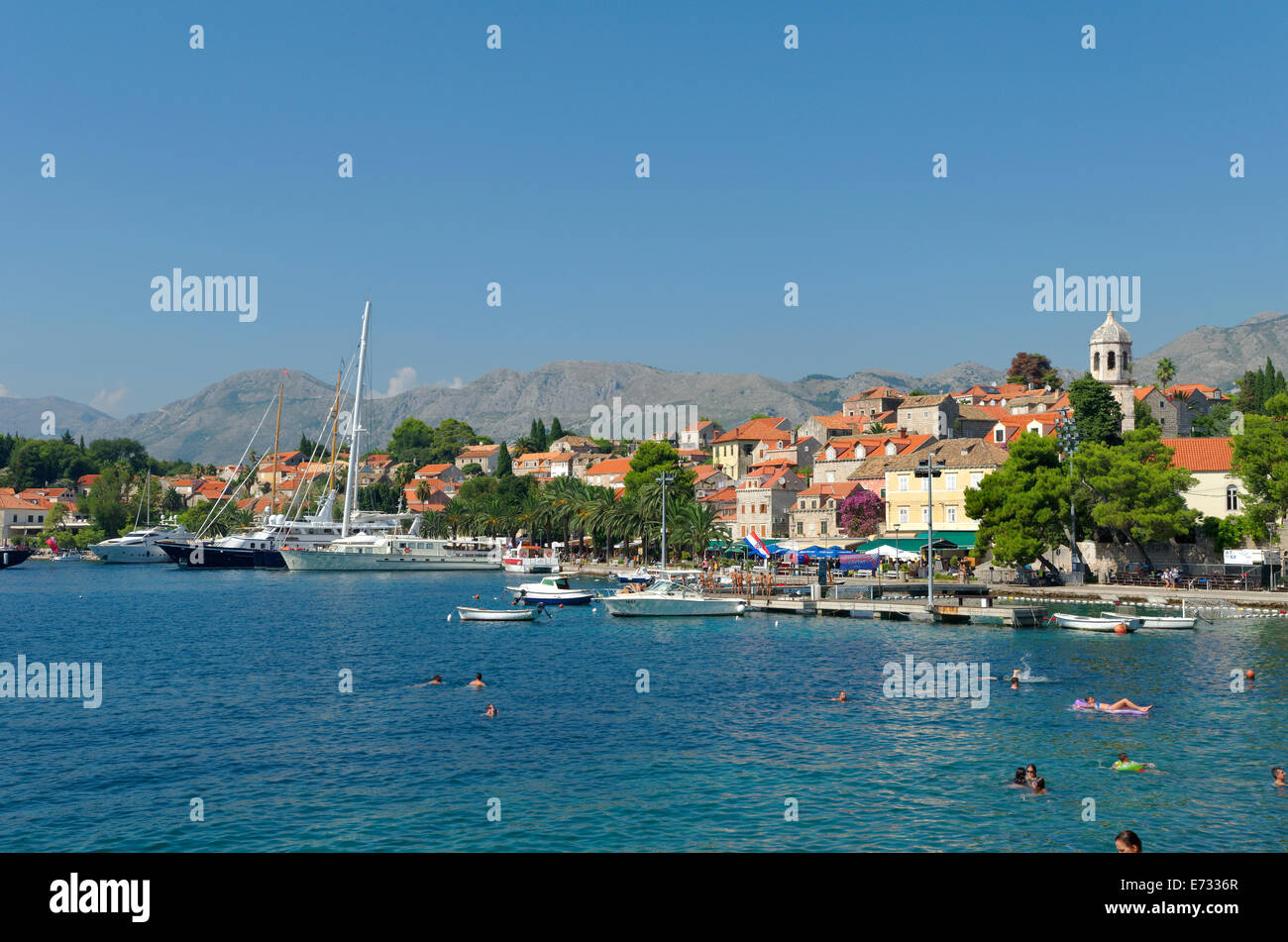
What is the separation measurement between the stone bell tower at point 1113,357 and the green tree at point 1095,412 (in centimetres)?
1877

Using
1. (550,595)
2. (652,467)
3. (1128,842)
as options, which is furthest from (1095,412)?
(1128,842)

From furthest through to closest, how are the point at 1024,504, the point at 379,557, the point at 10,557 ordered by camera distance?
1. the point at 10,557
2. the point at 379,557
3. the point at 1024,504

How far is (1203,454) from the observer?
88812 mm

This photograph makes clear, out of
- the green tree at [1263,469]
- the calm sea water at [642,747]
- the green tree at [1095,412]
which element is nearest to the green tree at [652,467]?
the green tree at [1095,412]

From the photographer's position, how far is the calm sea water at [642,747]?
2472cm

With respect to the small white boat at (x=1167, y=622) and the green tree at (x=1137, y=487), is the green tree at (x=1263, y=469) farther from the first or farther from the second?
the small white boat at (x=1167, y=622)

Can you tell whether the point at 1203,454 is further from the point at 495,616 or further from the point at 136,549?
the point at 136,549

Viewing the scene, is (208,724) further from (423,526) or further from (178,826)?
(423,526)

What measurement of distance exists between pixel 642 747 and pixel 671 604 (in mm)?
41933

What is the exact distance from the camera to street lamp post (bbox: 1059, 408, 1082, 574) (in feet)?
264

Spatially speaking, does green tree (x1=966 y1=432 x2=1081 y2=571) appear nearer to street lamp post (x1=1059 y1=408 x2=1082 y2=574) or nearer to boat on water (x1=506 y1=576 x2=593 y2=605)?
street lamp post (x1=1059 y1=408 x2=1082 y2=574)

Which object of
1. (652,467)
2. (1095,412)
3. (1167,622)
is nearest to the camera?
(1167,622)

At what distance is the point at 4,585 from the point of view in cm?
12056

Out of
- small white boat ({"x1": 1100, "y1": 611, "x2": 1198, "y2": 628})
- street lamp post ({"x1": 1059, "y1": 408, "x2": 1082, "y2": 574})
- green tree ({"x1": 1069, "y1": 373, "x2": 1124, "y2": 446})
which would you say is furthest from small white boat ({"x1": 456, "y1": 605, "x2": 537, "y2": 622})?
green tree ({"x1": 1069, "y1": 373, "x2": 1124, "y2": 446})
